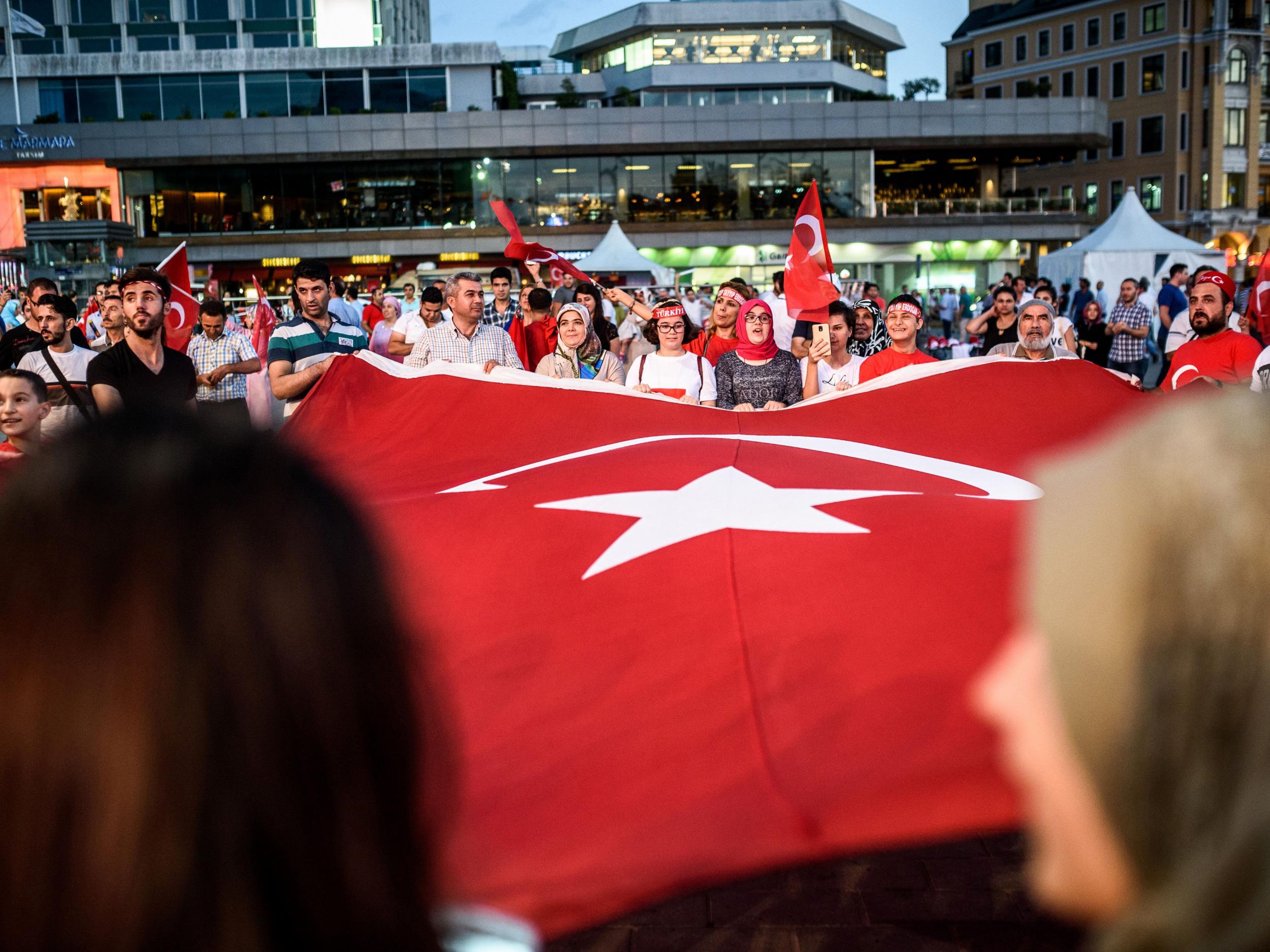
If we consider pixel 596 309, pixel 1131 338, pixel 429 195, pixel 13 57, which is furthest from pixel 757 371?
pixel 13 57

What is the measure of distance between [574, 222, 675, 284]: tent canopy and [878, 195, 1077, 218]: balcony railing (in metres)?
20.0

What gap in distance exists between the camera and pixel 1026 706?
90 centimetres

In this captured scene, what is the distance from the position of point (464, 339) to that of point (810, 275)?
2.35m

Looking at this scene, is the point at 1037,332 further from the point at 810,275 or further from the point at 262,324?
the point at 262,324

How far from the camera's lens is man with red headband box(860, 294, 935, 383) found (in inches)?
280

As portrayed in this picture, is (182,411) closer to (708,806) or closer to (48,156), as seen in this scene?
(708,806)

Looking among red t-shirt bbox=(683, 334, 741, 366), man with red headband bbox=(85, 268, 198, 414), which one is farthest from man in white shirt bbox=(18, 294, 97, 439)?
red t-shirt bbox=(683, 334, 741, 366)

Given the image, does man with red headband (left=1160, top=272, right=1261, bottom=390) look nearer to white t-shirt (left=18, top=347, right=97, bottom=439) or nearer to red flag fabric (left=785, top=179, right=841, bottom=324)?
red flag fabric (left=785, top=179, right=841, bottom=324)

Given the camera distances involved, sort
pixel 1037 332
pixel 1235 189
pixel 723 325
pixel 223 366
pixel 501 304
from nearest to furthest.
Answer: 1. pixel 1037 332
2. pixel 223 366
3. pixel 723 325
4. pixel 501 304
5. pixel 1235 189

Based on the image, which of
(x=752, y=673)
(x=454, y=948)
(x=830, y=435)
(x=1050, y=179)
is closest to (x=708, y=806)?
(x=752, y=673)

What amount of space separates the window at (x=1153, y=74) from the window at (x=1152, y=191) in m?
4.74

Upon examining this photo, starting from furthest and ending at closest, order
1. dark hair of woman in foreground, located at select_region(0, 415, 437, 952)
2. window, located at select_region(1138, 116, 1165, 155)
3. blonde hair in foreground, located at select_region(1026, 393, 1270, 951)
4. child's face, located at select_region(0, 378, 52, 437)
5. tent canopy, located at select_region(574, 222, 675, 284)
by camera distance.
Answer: window, located at select_region(1138, 116, 1165, 155) → tent canopy, located at select_region(574, 222, 675, 284) → child's face, located at select_region(0, 378, 52, 437) → dark hair of woman in foreground, located at select_region(0, 415, 437, 952) → blonde hair in foreground, located at select_region(1026, 393, 1270, 951)

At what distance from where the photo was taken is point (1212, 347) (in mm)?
6957

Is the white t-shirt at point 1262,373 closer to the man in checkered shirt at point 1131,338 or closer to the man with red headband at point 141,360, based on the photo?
the man with red headband at point 141,360
